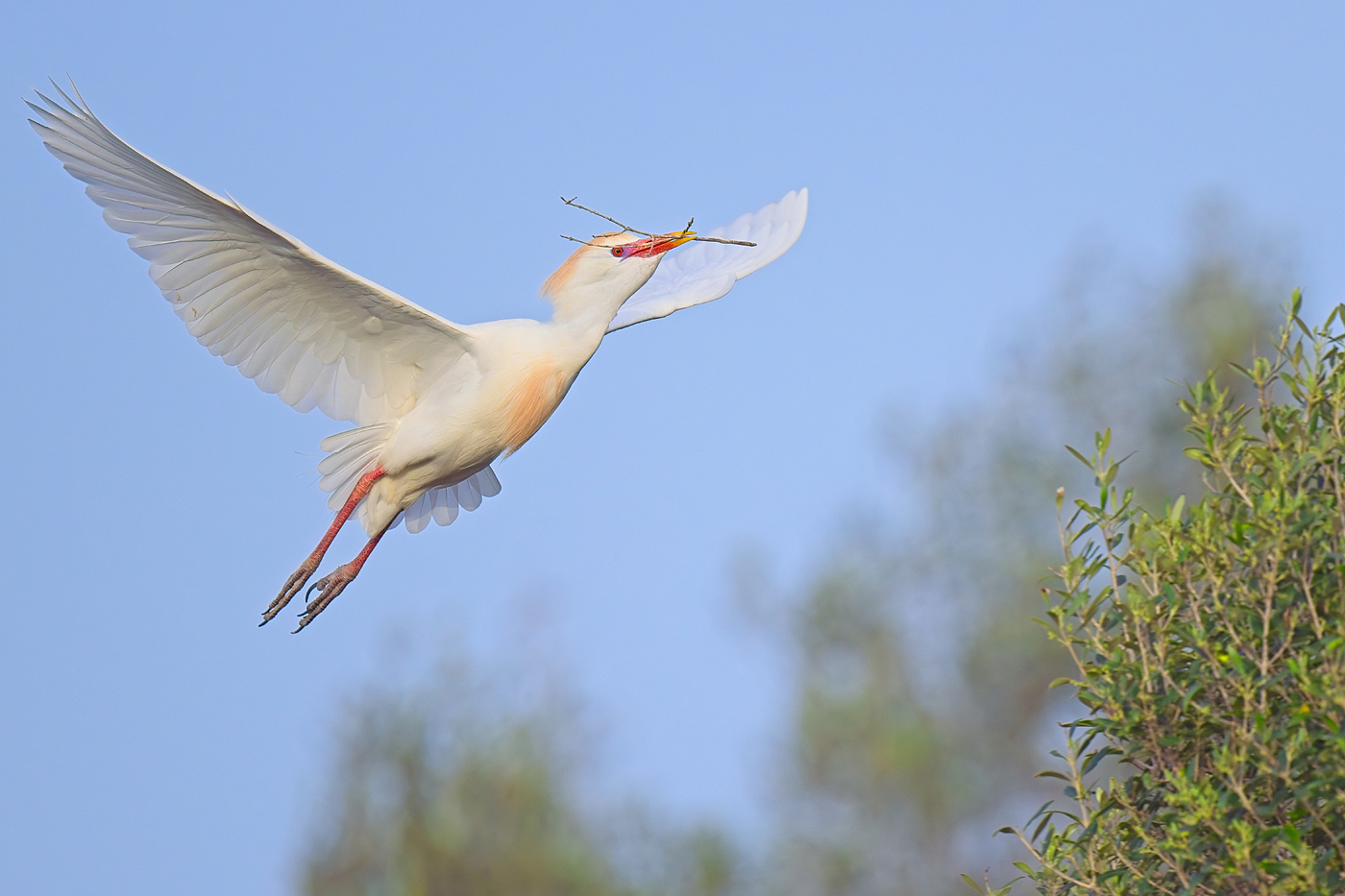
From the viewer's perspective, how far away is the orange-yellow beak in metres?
6.59

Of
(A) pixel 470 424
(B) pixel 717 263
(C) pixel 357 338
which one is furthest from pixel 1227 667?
(B) pixel 717 263

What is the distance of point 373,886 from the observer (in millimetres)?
14570

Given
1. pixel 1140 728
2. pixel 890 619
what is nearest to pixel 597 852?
pixel 890 619

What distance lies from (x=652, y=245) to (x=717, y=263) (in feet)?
5.54

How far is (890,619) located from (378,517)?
9.30 m

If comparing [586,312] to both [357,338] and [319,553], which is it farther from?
[319,553]

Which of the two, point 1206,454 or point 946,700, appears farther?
point 946,700

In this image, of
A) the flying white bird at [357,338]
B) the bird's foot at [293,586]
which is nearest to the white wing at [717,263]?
the flying white bird at [357,338]

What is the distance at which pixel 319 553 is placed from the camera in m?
6.28

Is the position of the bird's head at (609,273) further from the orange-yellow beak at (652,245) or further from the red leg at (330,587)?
the red leg at (330,587)

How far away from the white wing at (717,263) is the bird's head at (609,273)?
2.22 feet

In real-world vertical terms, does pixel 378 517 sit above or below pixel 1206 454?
above

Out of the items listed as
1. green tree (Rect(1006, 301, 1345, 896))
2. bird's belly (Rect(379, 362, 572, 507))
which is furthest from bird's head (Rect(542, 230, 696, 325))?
green tree (Rect(1006, 301, 1345, 896))

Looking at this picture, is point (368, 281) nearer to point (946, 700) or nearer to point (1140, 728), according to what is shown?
point (1140, 728)
